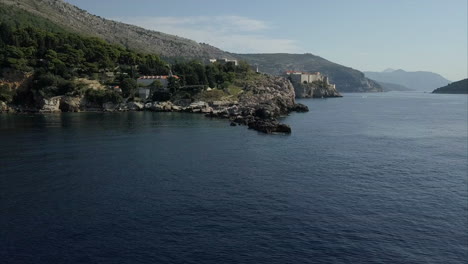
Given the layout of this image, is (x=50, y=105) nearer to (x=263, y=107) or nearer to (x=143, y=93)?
(x=143, y=93)

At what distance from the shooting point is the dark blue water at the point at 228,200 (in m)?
31.0

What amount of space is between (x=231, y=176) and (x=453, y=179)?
30.7 meters

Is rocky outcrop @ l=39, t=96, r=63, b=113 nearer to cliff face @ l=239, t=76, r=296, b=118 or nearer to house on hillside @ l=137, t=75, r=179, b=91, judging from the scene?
house on hillside @ l=137, t=75, r=179, b=91

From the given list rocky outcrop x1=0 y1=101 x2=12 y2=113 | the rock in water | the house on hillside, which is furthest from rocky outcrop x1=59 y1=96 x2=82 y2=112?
the rock in water

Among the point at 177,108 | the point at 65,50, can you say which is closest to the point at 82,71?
the point at 65,50

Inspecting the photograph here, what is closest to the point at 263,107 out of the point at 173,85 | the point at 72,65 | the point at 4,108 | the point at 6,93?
the point at 173,85

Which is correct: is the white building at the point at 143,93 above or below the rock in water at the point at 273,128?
above

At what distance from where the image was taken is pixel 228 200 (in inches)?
1668

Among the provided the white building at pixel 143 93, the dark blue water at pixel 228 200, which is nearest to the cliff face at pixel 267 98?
the white building at pixel 143 93

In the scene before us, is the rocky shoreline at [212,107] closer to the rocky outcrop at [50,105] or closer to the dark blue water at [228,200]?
the rocky outcrop at [50,105]

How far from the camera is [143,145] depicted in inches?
2906

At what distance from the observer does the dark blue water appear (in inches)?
1221

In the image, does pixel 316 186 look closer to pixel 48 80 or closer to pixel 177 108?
pixel 177 108

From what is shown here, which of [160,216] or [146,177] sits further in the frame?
[146,177]
